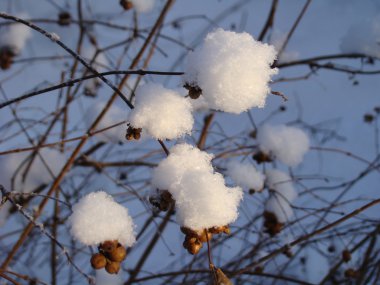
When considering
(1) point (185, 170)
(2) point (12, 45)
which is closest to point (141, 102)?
(1) point (185, 170)

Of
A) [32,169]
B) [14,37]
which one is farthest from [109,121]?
[14,37]

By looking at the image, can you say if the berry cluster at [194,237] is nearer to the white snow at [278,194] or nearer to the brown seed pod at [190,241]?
the brown seed pod at [190,241]

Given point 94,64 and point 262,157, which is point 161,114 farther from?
point 94,64

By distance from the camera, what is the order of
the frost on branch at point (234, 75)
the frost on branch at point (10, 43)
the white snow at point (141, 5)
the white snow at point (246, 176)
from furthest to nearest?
the frost on branch at point (10, 43) < the white snow at point (141, 5) < the white snow at point (246, 176) < the frost on branch at point (234, 75)

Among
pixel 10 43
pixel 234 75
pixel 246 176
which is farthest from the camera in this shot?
pixel 10 43

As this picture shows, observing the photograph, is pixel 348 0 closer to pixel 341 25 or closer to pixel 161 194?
pixel 341 25

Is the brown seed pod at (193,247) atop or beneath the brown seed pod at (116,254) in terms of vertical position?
atop

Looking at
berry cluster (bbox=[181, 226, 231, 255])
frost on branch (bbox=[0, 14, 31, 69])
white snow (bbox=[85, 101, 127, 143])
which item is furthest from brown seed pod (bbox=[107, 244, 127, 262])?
frost on branch (bbox=[0, 14, 31, 69])

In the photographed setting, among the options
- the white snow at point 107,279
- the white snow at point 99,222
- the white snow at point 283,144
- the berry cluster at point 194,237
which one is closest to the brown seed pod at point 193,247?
the berry cluster at point 194,237
